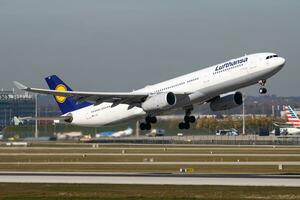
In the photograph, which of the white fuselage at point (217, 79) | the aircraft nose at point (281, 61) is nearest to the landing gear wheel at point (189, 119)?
the white fuselage at point (217, 79)

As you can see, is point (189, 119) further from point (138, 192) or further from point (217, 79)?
point (138, 192)

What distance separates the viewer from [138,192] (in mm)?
38750

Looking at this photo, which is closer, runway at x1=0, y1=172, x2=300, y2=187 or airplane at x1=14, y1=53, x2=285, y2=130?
runway at x1=0, y1=172, x2=300, y2=187

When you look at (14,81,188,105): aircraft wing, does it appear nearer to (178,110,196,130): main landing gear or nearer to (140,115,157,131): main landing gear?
(140,115,157,131): main landing gear

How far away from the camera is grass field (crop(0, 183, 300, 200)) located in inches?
1439

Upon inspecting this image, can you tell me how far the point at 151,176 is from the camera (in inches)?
1932

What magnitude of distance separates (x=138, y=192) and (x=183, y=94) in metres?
23.6

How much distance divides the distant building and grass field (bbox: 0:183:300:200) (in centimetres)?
11098

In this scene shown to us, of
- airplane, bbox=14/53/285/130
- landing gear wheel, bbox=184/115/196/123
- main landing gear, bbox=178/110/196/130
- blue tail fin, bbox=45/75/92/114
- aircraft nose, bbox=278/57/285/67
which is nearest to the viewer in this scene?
aircraft nose, bbox=278/57/285/67

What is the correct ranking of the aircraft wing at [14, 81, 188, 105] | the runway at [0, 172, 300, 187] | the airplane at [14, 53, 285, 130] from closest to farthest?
the runway at [0, 172, 300, 187], the airplane at [14, 53, 285, 130], the aircraft wing at [14, 81, 188, 105]

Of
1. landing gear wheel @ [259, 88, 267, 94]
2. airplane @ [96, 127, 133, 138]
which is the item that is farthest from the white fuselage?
airplane @ [96, 127, 133, 138]

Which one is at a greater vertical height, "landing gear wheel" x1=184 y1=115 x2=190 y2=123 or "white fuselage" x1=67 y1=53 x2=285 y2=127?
"white fuselage" x1=67 y1=53 x2=285 y2=127

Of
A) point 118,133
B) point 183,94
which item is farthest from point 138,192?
point 118,133

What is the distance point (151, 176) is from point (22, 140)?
5065 cm
